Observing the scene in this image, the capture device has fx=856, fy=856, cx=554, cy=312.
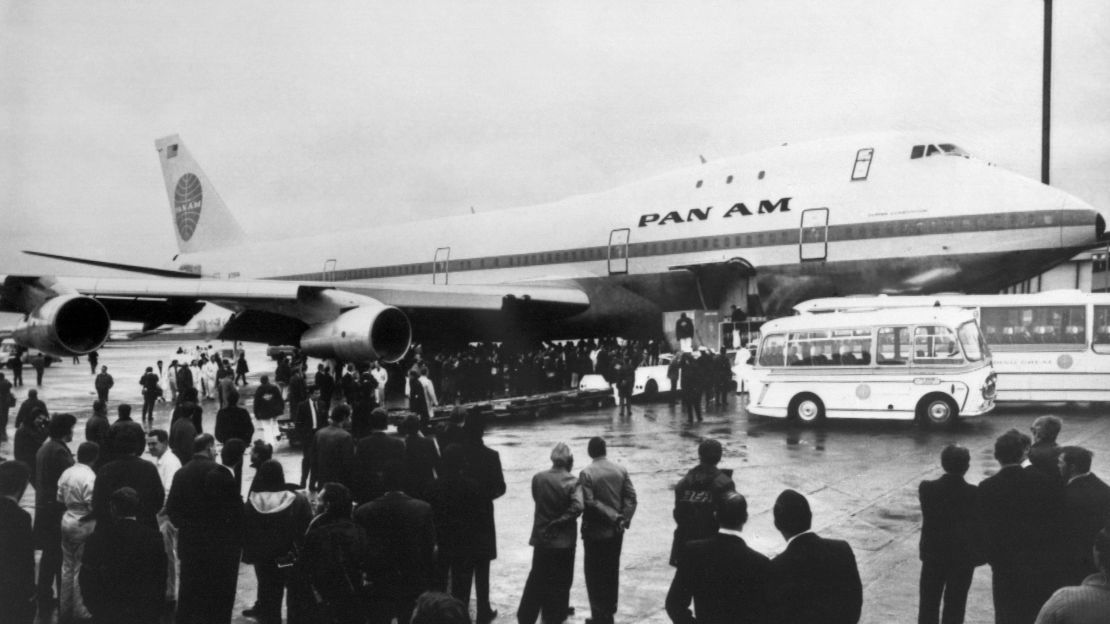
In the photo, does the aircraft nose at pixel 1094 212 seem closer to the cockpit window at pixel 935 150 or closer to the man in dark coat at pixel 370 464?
the cockpit window at pixel 935 150

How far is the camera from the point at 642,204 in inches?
845

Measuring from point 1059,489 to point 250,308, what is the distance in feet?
49.0

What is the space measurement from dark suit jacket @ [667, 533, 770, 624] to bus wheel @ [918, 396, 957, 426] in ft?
39.8

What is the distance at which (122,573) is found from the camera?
4949 millimetres

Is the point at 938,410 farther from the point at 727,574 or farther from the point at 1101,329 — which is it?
the point at 727,574

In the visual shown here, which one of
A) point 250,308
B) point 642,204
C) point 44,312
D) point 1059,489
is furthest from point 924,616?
point 642,204

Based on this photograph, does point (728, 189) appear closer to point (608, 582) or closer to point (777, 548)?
point (777, 548)

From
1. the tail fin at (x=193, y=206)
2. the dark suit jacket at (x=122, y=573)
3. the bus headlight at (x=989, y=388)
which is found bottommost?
the dark suit jacket at (x=122, y=573)

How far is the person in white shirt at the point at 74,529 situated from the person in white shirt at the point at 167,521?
1.73 ft

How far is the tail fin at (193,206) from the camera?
1316 inches

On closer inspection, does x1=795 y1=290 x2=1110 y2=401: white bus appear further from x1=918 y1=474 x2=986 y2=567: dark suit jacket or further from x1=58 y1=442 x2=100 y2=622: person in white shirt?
x1=58 y1=442 x2=100 y2=622: person in white shirt

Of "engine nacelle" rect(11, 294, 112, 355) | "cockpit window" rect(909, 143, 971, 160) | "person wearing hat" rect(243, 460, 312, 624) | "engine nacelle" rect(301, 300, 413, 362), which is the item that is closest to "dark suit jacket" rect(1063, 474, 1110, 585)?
"person wearing hat" rect(243, 460, 312, 624)

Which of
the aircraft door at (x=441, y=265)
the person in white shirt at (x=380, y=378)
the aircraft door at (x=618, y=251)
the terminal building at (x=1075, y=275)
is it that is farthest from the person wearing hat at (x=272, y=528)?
the terminal building at (x=1075, y=275)

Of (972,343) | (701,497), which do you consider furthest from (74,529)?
(972,343)
